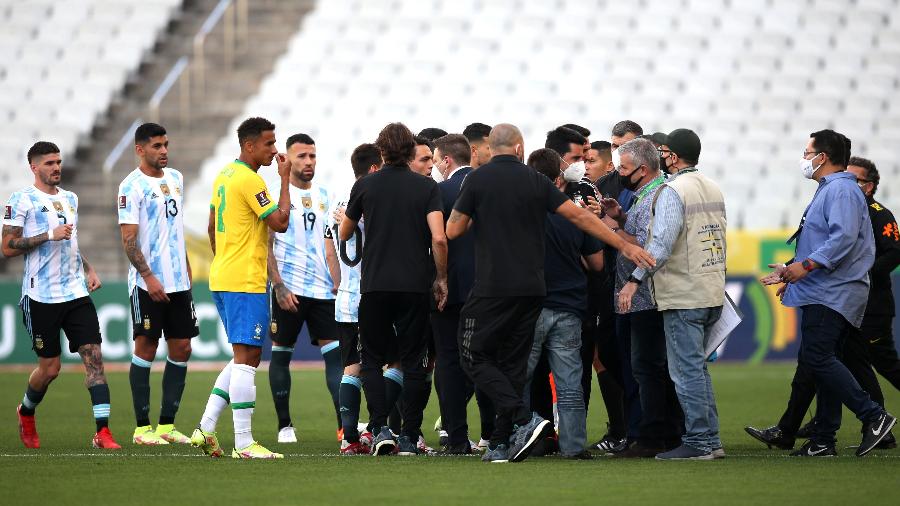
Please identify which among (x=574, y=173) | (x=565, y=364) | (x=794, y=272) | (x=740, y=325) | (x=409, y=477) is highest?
(x=574, y=173)

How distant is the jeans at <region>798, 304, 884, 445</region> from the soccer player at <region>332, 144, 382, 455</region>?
3172mm

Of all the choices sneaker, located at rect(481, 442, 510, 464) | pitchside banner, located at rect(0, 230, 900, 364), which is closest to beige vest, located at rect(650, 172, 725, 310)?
sneaker, located at rect(481, 442, 510, 464)

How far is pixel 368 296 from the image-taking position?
9117 millimetres

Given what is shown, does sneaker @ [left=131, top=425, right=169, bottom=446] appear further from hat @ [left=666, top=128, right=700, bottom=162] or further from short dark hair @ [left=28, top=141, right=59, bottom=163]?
hat @ [left=666, top=128, right=700, bottom=162]

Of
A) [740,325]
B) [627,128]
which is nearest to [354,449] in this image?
[627,128]

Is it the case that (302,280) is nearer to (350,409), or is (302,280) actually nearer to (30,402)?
(350,409)

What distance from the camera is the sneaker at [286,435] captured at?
34.8ft

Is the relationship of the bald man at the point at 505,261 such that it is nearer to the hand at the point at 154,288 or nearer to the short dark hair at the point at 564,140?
the short dark hair at the point at 564,140

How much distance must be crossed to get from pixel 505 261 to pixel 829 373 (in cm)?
239

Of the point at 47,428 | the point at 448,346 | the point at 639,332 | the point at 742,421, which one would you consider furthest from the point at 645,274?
the point at 47,428

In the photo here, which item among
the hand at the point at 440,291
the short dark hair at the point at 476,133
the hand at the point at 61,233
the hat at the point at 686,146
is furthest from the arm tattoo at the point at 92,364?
the hat at the point at 686,146

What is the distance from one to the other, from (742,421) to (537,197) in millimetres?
4676

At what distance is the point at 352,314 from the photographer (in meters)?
10.1

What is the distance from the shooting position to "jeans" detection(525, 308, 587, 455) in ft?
29.6
